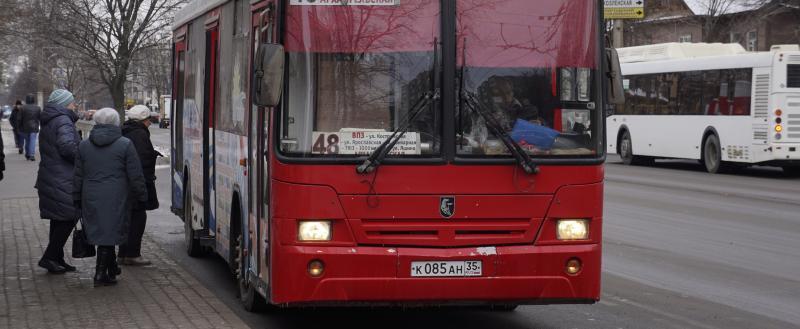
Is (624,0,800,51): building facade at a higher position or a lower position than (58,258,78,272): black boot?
higher

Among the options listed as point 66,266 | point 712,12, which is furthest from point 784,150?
point 712,12

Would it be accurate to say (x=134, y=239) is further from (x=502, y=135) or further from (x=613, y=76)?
(x=613, y=76)

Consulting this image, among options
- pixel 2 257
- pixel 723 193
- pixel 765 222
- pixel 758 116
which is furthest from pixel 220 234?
pixel 758 116

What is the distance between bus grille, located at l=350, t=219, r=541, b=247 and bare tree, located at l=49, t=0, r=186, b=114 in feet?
101

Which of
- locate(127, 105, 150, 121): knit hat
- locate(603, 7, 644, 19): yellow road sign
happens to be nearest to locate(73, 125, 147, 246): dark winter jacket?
locate(127, 105, 150, 121): knit hat

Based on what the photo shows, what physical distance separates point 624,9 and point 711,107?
3.43 metres

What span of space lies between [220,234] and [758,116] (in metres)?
19.6

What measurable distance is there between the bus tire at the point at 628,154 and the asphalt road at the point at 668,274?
12.2 metres

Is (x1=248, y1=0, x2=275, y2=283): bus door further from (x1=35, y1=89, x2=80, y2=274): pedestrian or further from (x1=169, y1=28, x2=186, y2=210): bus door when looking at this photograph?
(x1=169, y1=28, x2=186, y2=210): bus door

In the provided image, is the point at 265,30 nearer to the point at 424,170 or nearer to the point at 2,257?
the point at 424,170

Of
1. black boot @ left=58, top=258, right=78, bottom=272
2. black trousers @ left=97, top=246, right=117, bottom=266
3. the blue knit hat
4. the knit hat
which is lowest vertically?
black boot @ left=58, top=258, right=78, bottom=272

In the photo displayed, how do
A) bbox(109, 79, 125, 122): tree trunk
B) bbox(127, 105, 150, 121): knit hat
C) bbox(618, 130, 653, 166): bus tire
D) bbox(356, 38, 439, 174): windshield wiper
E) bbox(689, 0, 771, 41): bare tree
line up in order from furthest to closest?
bbox(689, 0, 771, 41): bare tree → bbox(109, 79, 125, 122): tree trunk → bbox(618, 130, 653, 166): bus tire → bbox(127, 105, 150, 121): knit hat → bbox(356, 38, 439, 174): windshield wiper

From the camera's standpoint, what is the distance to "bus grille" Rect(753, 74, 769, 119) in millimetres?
27766

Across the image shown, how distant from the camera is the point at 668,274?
12.1 meters
